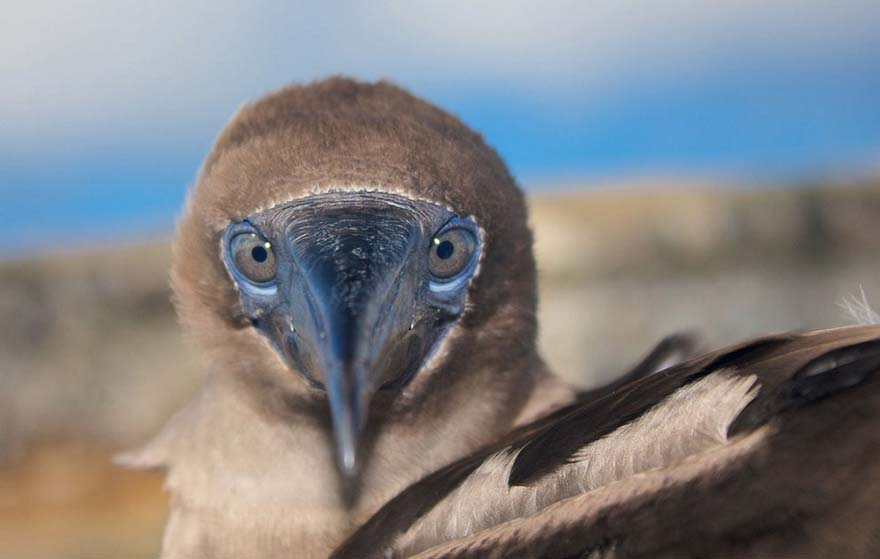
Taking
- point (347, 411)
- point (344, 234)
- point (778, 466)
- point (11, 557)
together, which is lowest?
point (11, 557)

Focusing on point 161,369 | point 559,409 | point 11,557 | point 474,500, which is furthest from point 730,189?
point 474,500

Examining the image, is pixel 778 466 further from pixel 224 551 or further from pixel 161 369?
pixel 161 369

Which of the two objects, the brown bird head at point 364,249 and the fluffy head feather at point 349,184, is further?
the fluffy head feather at point 349,184

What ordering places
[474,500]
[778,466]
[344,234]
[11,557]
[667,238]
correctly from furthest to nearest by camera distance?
[667,238]
[11,557]
[344,234]
[474,500]
[778,466]

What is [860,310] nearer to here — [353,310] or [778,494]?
[778,494]

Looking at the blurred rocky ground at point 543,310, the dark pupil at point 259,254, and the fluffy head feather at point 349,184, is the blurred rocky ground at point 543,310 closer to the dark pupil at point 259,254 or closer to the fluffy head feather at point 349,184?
the fluffy head feather at point 349,184

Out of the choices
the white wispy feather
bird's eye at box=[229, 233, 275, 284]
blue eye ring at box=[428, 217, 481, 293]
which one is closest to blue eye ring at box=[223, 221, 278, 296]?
bird's eye at box=[229, 233, 275, 284]

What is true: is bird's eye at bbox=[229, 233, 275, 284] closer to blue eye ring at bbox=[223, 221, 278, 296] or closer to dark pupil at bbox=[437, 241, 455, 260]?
blue eye ring at bbox=[223, 221, 278, 296]

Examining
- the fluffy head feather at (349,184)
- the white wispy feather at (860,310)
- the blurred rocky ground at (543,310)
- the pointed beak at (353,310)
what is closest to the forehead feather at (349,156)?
the fluffy head feather at (349,184)
